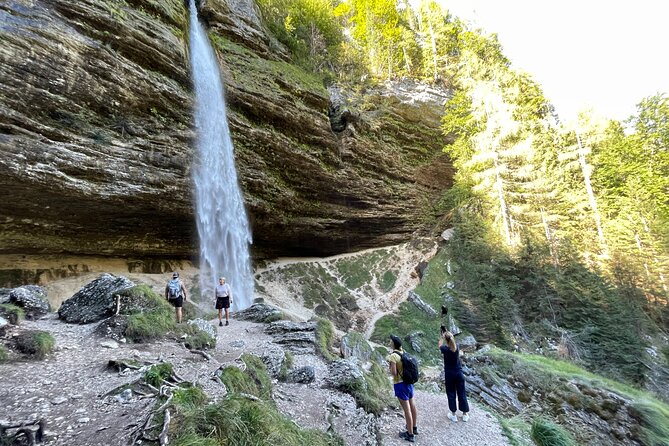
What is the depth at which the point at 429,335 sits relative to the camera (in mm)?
20203

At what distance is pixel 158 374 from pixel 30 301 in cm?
634

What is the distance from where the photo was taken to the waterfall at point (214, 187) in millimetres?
17891

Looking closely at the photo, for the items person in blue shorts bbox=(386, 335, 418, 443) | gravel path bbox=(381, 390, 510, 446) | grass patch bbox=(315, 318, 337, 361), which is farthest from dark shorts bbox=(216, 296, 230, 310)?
person in blue shorts bbox=(386, 335, 418, 443)

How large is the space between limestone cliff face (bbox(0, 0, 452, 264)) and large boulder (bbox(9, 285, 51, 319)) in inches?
256

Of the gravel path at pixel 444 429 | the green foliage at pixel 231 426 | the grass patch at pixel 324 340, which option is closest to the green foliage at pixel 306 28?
the grass patch at pixel 324 340

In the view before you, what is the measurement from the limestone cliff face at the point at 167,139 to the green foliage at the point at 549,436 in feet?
57.2

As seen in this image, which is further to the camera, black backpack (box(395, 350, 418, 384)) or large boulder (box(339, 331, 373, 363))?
large boulder (box(339, 331, 373, 363))

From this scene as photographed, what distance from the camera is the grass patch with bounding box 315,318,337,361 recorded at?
30.7 feet

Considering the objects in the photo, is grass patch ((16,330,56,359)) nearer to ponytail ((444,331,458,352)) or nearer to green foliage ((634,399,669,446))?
ponytail ((444,331,458,352))

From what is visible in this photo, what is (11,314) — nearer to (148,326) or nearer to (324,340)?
(148,326)

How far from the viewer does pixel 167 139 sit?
1627 cm

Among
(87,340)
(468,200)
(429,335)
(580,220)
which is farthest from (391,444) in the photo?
(580,220)

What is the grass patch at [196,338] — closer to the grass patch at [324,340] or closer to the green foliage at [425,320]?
the grass patch at [324,340]

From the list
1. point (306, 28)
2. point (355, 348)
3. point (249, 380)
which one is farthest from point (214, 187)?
point (306, 28)
